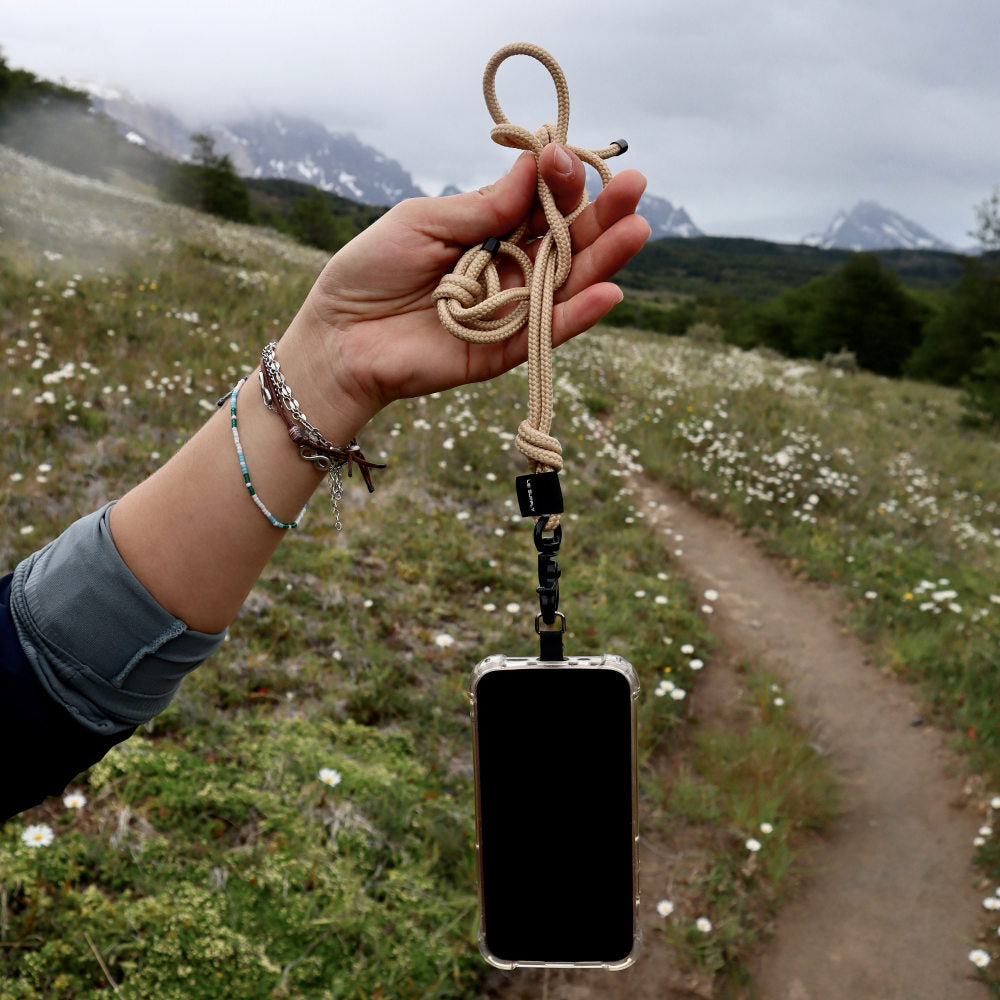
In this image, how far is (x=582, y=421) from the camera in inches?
408

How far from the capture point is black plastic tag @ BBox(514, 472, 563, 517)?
4.42 ft

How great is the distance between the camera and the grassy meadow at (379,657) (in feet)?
8.94

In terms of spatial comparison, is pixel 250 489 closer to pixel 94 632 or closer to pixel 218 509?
pixel 218 509

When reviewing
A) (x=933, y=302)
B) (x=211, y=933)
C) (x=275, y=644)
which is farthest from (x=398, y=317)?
(x=933, y=302)

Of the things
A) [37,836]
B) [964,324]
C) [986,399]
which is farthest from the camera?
[964,324]

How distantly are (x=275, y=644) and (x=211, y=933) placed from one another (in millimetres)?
1857

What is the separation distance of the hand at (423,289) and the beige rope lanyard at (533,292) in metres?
0.05

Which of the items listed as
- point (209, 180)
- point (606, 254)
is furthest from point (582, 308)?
point (209, 180)

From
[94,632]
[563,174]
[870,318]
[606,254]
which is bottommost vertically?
[94,632]

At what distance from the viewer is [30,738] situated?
52.2 inches

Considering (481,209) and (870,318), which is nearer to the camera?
(481,209)

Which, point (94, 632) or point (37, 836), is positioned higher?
point (94, 632)

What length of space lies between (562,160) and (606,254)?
0.21m

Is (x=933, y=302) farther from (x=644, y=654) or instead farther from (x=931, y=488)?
(x=644, y=654)
